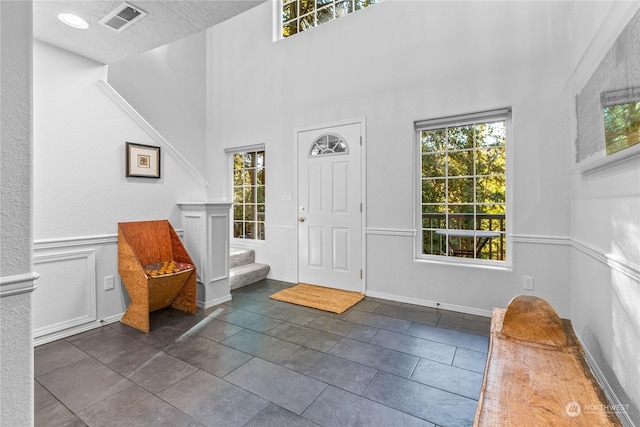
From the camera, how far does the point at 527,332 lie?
162 cm

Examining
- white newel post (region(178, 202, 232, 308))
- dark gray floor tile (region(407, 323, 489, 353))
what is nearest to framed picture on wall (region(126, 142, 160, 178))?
white newel post (region(178, 202, 232, 308))

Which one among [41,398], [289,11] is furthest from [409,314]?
[289,11]

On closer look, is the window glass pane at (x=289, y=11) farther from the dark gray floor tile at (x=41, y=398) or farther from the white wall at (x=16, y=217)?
the dark gray floor tile at (x=41, y=398)

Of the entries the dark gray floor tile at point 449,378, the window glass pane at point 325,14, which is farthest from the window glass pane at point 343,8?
the dark gray floor tile at point 449,378

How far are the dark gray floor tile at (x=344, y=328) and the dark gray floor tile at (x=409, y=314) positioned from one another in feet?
1.38

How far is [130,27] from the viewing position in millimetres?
2291

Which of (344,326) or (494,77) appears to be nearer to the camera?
(344,326)

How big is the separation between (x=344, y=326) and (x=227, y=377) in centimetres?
114

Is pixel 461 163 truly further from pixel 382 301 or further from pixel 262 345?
pixel 262 345

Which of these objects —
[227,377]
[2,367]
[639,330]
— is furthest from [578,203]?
[2,367]

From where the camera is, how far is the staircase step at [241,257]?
424 cm

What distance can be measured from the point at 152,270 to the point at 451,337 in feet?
8.82

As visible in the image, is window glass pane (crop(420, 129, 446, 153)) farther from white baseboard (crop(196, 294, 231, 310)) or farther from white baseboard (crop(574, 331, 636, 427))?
white baseboard (crop(196, 294, 231, 310))

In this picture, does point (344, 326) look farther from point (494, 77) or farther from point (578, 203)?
point (494, 77)
